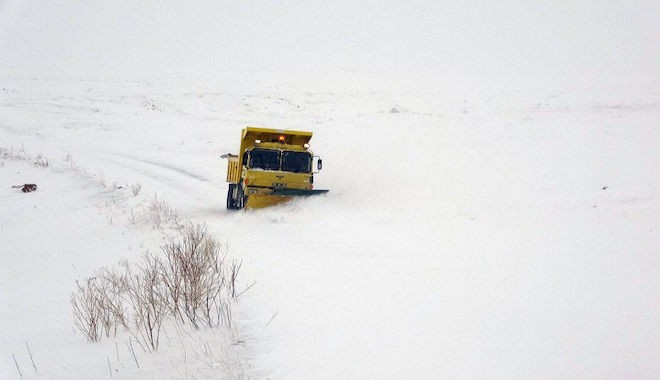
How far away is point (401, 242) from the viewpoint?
35.6 feet

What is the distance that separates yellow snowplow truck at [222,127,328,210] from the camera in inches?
608

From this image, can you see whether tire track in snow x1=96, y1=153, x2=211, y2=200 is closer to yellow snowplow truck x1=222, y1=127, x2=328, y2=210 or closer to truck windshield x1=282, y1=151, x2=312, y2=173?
yellow snowplow truck x1=222, y1=127, x2=328, y2=210

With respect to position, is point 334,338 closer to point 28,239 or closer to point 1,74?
point 28,239

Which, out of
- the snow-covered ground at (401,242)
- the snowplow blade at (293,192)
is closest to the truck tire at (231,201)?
the snow-covered ground at (401,242)

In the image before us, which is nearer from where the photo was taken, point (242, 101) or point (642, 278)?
point (642, 278)

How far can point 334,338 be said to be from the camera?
5027 millimetres

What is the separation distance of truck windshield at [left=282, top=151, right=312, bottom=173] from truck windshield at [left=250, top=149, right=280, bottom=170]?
8.7 inches

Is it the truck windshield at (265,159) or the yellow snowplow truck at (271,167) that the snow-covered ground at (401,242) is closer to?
the yellow snowplow truck at (271,167)

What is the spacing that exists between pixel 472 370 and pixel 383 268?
4.05m

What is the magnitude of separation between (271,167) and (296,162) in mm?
750

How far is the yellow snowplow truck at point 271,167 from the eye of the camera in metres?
15.4

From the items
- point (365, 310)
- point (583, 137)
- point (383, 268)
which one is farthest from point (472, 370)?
point (583, 137)

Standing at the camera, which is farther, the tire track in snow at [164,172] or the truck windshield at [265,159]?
the tire track in snow at [164,172]

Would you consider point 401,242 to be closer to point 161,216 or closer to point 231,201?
point 161,216
